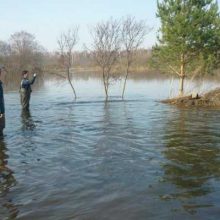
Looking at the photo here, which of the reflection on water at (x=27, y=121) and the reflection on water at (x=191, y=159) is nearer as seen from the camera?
the reflection on water at (x=191, y=159)

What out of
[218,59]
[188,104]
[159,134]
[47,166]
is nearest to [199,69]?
[218,59]

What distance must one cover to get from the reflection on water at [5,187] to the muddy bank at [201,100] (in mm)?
14560

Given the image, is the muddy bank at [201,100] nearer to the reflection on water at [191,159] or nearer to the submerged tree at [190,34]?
the submerged tree at [190,34]

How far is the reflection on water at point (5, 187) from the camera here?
6.76m

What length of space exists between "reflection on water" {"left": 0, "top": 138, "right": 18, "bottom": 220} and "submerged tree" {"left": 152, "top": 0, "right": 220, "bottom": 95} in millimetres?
15958

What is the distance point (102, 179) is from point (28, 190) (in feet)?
5.24

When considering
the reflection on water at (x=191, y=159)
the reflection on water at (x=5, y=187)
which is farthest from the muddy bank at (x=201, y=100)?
the reflection on water at (x=5, y=187)

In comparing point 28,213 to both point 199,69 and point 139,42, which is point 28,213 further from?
point 139,42

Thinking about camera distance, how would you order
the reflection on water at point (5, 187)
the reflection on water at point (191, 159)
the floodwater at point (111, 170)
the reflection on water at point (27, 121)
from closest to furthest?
the reflection on water at point (5, 187), the floodwater at point (111, 170), the reflection on water at point (191, 159), the reflection on water at point (27, 121)

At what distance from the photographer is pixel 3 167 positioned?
9.67 m

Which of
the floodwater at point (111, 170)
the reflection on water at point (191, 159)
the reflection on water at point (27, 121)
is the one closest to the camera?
the floodwater at point (111, 170)

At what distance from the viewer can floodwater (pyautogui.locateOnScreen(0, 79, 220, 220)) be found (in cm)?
687

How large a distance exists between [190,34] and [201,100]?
4.15 metres

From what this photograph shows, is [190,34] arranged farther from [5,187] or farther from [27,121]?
[5,187]
